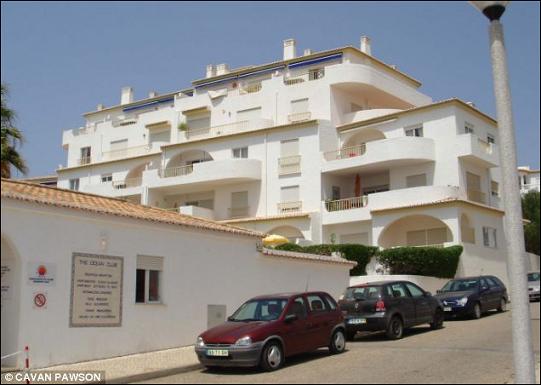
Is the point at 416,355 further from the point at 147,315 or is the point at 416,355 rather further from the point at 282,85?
the point at 282,85

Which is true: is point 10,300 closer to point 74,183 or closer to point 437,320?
point 437,320

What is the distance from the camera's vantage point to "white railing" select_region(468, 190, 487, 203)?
37688 millimetres

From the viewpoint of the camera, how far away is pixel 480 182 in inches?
1526

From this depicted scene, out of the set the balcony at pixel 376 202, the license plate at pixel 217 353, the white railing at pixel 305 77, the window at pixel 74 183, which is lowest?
the license plate at pixel 217 353

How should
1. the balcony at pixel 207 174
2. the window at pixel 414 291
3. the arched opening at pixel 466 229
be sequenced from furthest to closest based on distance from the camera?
the balcony at pixel 207 174
the arched opening at pixel 466 229
the window at pixel 414 291

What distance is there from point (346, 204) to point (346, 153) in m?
3.55

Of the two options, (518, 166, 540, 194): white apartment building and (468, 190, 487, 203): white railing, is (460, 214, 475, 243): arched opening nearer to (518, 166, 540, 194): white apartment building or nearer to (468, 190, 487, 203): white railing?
(468, 190, 487, 203): white railing

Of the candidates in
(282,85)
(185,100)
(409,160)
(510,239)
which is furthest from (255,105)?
(510,239)

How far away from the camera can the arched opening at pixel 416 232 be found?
120ft

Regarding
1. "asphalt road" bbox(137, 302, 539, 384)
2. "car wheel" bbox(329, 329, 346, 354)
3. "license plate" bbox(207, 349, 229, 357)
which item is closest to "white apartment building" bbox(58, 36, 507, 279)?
"asphalt road" bbox(137, 302, 539, 384)

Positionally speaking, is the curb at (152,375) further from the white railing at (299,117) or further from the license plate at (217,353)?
the white railing at (299,117)

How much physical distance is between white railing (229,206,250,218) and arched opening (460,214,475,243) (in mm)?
14597

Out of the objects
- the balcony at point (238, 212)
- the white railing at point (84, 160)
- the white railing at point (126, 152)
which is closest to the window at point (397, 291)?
the balcony at point (238, 212)

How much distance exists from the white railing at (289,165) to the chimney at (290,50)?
497 inches
